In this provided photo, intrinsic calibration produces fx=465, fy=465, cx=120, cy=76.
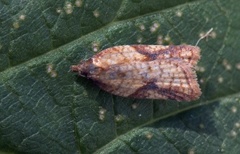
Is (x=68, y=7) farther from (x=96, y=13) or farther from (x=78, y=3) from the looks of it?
(x=96, y=13)

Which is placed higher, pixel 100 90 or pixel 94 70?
pixel 94 70

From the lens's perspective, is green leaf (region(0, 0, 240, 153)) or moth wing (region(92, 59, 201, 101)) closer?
green leaf (region(0, 0, 240, 153))

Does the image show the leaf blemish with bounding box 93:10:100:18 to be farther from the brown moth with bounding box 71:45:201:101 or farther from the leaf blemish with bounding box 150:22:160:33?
the leaf blemish with bounding box 150:22:160:33

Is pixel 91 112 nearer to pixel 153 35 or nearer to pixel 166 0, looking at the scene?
pixel 153 35

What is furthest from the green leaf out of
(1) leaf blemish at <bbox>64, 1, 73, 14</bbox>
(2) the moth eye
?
(2) the moth eye

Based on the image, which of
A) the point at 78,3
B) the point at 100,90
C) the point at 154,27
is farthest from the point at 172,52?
the point at 78,3

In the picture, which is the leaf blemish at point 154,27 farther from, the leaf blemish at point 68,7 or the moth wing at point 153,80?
the leaf blemish at point 68,7

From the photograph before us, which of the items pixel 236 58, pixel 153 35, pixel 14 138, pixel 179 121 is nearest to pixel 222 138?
pixel 179 121
